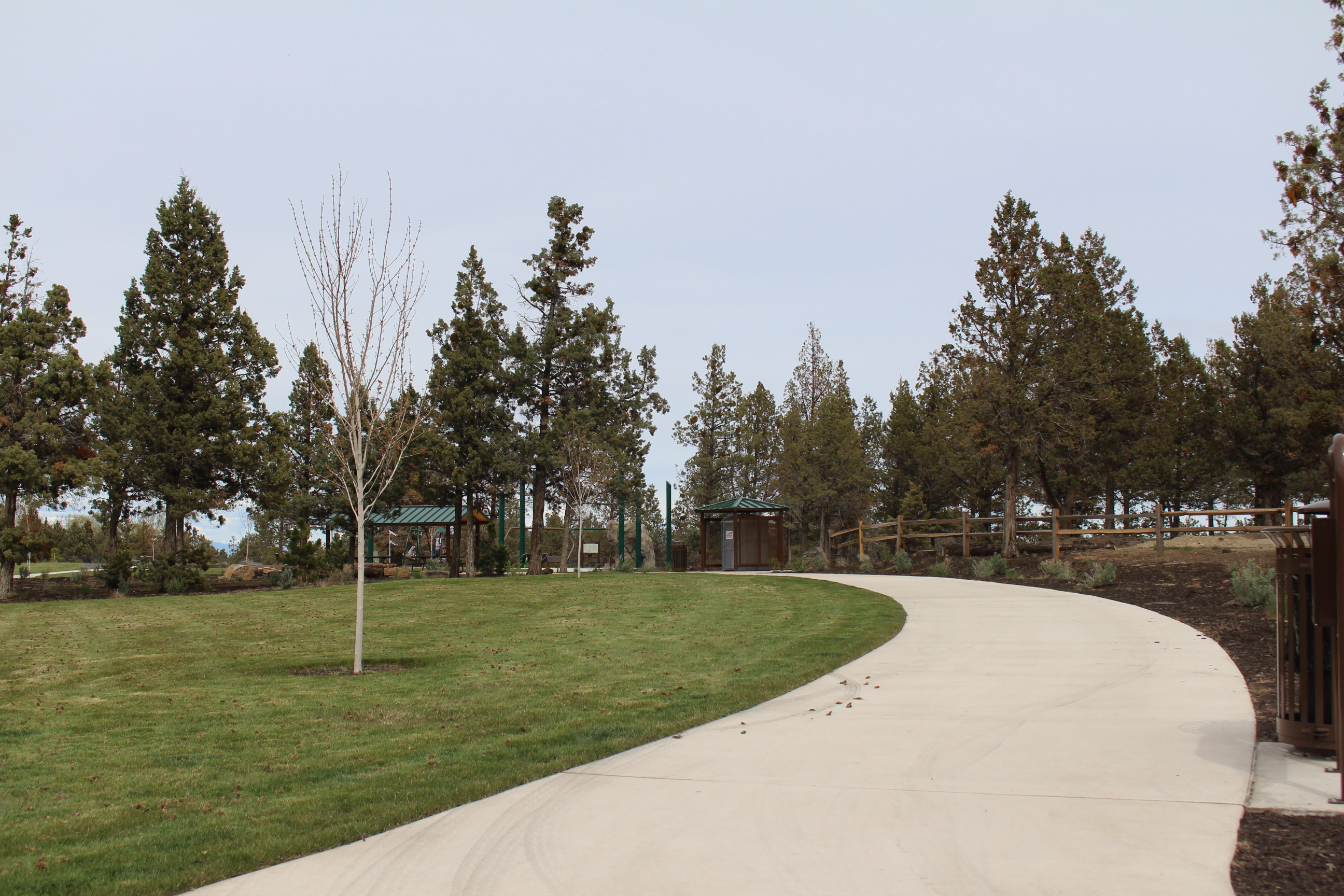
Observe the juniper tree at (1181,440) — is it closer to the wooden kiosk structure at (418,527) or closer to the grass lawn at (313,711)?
the grass lawn at (313,711)

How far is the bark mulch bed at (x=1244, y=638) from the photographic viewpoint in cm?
354

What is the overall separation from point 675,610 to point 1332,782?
11045mm

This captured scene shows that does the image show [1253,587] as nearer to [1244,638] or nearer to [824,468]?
[1244,638]

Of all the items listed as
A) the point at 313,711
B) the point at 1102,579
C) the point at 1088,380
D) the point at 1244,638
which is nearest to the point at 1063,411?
the point at 1088,380

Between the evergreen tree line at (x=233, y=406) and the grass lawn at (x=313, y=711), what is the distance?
12.2 ft

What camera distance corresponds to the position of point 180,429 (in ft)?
80.2

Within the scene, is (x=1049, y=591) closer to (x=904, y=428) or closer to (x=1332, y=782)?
(x=1332, y=782)

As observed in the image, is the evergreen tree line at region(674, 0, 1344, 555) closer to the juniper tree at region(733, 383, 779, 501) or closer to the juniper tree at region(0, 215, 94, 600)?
the juniper tree at region(733, 383, 779, 501)

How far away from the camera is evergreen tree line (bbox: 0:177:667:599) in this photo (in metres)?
21.8

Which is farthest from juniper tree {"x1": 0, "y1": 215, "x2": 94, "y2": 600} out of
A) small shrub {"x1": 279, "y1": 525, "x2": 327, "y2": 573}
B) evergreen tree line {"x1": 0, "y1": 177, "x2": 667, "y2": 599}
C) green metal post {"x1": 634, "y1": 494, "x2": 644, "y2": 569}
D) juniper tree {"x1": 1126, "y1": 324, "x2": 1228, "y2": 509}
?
juniper tree {"x1": 1126, "y1": 324, "x2": 1228, "y2": 509}

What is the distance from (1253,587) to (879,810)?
10.3 m

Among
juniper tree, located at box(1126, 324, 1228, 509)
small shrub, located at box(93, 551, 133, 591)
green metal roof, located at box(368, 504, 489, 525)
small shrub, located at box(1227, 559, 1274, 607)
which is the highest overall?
juniper tree, located at box(1126, 324, 1228, 509)

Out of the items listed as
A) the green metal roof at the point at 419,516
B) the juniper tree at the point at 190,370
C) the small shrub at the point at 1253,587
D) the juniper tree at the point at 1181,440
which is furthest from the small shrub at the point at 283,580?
the juniper tree at the point at 1181,440

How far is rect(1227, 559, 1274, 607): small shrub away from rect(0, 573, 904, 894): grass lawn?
15.2 feet
